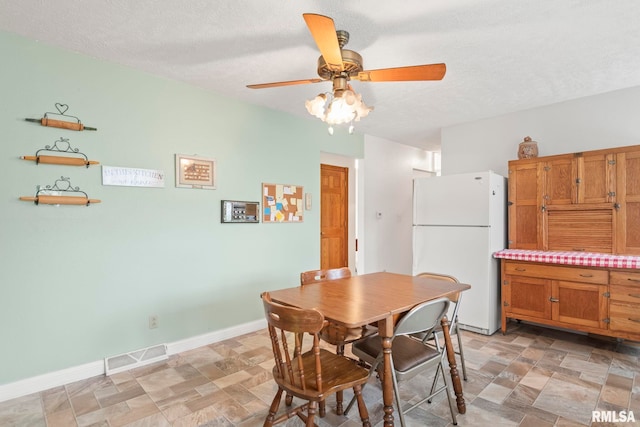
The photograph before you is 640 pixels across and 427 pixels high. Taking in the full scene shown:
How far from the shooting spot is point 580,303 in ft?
9.90

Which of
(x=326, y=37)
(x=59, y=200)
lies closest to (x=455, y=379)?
(x=326, y=37)

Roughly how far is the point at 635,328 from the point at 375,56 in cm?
317

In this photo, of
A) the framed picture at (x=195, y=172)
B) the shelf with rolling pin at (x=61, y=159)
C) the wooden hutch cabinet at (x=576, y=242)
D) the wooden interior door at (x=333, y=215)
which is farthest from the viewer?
the wooden interior door at (x=333, y=215)

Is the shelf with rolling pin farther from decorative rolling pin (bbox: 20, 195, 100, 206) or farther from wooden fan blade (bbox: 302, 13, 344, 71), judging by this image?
wooden fan blade (bbox: 302, 13, 344, 71)

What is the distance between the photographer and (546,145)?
12.1 ft

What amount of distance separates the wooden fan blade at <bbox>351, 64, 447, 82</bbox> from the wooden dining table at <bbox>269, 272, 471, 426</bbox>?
132 cm

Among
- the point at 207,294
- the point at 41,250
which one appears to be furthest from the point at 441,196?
the point at 41,250

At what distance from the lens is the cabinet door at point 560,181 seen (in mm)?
3250

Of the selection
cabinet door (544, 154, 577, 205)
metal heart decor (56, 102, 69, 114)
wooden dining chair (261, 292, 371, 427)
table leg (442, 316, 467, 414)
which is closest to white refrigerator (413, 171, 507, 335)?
cabinet door (544, 154, 577, 205)

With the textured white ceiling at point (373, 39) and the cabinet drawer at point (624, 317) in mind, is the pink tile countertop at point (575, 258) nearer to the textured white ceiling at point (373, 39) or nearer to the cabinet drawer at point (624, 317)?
the cabinet drawer at point (624, 317)

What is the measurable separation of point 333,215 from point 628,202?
10.7ft

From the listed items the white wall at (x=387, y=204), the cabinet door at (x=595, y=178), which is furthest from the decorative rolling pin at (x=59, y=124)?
the cabinet door at (x=595, y=178)

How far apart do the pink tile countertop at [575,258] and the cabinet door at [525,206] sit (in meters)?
0.13

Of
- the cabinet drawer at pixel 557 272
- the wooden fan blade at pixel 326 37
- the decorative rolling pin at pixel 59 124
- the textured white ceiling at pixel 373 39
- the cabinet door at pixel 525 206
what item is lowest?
the cabinet drawer at pixel 557 272
